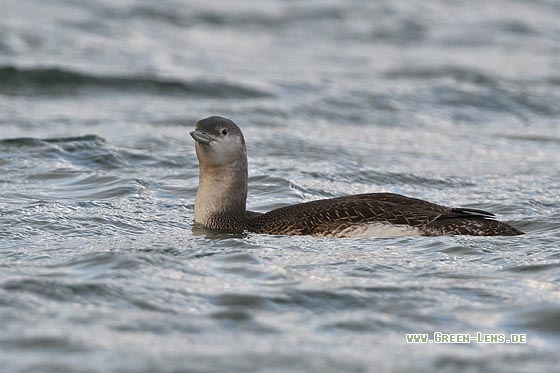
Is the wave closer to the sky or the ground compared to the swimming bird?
closer to the ground

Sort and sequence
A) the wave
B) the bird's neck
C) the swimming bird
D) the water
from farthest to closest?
the wave
the bird's neck
the swimming bird
the water

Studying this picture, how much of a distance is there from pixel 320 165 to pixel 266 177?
1118mm

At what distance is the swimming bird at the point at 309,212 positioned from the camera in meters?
10.4

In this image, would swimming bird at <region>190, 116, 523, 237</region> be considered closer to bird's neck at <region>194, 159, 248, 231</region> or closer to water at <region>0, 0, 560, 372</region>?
bird's neck at <region>194, 159, 248, 231</region>

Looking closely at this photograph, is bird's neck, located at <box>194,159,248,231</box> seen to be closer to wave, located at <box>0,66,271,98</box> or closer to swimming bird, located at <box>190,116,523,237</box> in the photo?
swimming bird, located at <box>190,116,523,237</box>

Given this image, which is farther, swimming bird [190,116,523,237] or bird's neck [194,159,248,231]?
bird's neck [194,159,248,231]

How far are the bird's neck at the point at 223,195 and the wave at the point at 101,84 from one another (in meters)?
8.54

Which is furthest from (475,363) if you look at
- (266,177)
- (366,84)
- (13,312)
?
(366,84)

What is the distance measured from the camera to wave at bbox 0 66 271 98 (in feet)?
63.6

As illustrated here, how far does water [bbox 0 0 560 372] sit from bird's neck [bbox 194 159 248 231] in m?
0.18

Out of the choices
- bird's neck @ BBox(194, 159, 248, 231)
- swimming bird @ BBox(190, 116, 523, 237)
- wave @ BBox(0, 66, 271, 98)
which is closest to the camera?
swimming bird @ BBox(190, 116, 523, 237)

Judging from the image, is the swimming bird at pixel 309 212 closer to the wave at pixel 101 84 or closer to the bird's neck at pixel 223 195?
the bird's neck at pixel 223 195

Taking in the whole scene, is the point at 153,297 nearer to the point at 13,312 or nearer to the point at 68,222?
the point at 13,312

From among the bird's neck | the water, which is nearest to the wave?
the water
